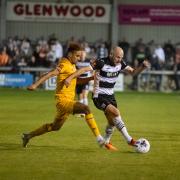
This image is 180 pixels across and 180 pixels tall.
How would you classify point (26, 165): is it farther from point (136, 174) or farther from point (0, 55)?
point (0, 55)

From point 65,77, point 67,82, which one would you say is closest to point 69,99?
point 65,77

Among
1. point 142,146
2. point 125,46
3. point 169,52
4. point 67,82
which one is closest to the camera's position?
point 67,82

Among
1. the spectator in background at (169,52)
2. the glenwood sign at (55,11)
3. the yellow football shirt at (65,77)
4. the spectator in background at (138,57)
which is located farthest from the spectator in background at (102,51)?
the yellow football shirt at (65,77)

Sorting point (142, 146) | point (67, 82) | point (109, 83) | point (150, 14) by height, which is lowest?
point (142, 146)

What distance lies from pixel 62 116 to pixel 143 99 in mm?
15058

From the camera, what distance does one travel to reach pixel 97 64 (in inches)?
506

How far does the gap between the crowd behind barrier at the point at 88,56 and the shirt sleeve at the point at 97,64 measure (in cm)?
2040

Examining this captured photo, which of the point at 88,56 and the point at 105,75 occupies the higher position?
the point at 105,75

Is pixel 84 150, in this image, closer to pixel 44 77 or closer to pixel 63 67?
pixel 63 67

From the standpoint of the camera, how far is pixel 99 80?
517 inches

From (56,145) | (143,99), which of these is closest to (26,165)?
(56,145)

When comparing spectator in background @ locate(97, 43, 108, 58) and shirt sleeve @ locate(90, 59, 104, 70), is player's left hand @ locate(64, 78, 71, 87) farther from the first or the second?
spectator in background @ locate(97, 43, 108, 58)

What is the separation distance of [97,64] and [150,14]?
26.9 m

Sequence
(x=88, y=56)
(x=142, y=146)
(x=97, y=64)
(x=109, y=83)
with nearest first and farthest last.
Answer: (x=142, y=146) → (x=97, y=64) → (x=109, y=83) → (x=88, y=56)
